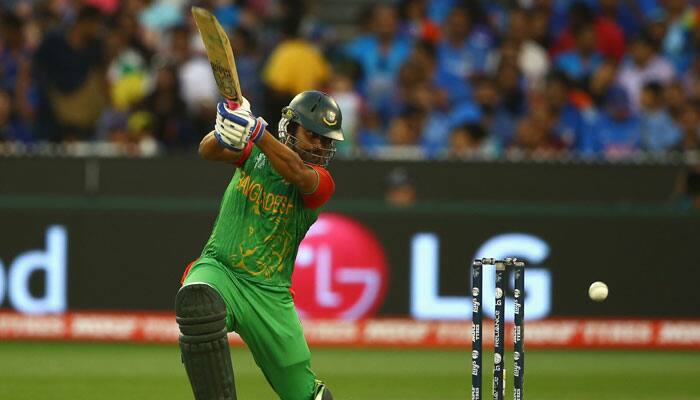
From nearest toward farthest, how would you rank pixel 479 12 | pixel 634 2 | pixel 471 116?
pixel 471 116 → pixel 479 12 → pixel 634 2

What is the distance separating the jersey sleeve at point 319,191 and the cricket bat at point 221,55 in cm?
66

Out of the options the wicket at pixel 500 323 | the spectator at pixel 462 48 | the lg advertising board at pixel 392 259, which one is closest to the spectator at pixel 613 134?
the spectator at pixel 462 48

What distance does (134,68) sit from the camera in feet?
43.2

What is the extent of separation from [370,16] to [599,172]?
3.50 meters

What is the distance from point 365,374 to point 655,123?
4643 mm

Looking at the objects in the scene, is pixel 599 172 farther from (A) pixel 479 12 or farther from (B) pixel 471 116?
(A) pixel 479 12

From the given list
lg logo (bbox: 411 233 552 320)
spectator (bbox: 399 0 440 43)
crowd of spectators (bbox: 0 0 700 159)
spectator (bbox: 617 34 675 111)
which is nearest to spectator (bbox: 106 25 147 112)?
crowd of spectators (bbox: 0 0 700 159)

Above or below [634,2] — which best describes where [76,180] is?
below

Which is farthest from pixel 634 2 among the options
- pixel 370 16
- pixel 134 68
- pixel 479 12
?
pixel 134 68

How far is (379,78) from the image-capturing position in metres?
13.2

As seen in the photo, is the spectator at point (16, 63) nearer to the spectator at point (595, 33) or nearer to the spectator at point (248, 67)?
the spectator at point (248, 67)

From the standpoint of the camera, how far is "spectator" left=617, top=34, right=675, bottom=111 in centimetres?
1370

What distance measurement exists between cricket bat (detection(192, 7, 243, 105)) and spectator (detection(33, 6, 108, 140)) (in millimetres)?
7255

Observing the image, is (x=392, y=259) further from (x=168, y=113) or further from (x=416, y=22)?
(x=416, y=22)
